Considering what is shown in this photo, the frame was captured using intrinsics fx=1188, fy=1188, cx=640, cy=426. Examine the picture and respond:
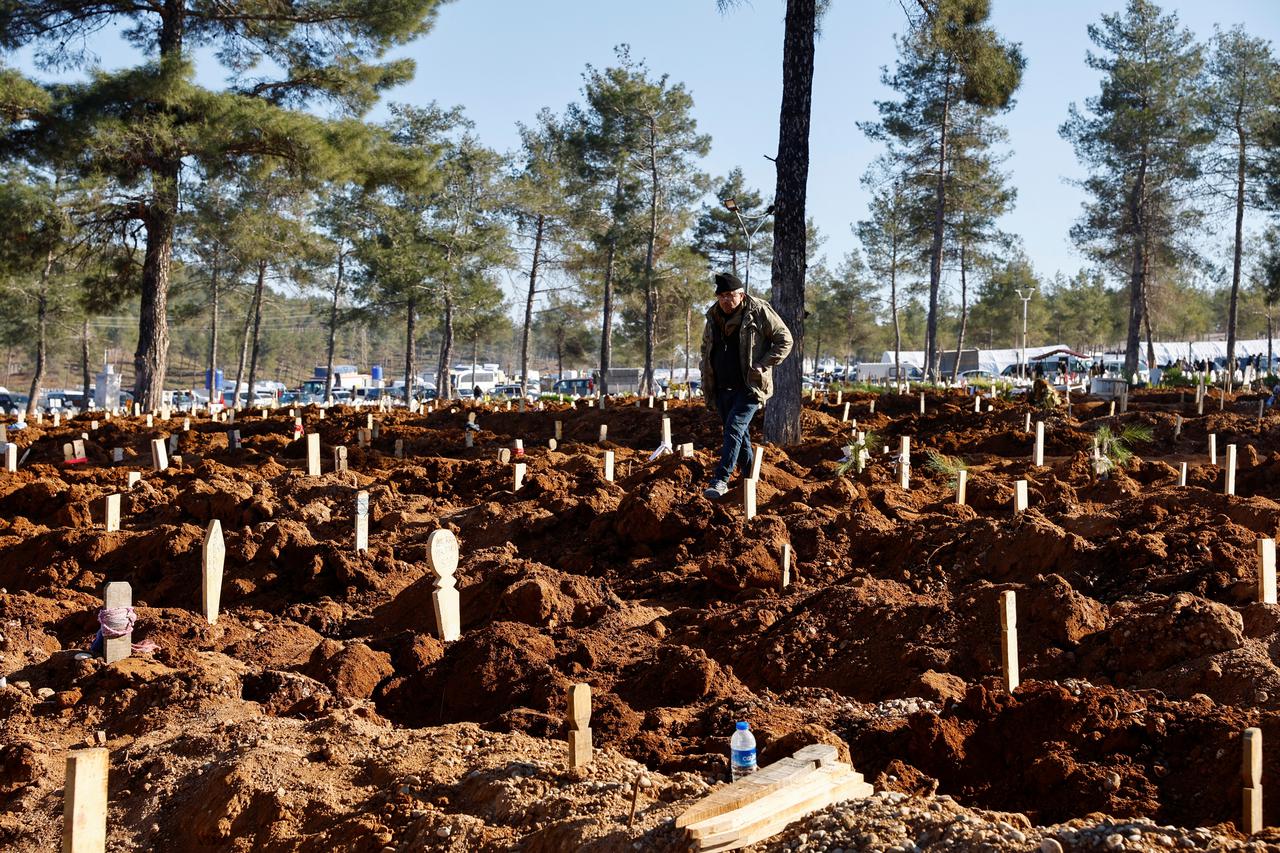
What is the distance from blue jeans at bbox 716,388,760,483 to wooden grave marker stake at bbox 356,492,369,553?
2688 millimetres

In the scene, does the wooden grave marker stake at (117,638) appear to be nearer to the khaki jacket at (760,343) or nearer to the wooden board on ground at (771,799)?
the wooden board on ground at (771,799)

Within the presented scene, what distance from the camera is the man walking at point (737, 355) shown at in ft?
29.5

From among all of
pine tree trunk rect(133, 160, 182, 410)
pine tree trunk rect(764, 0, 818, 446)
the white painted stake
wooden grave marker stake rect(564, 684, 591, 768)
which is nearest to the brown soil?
wooden grave marker stake rect(564, 684, 591, 768)

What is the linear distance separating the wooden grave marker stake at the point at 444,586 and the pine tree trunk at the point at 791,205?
28.9ft

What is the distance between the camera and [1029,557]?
650cm

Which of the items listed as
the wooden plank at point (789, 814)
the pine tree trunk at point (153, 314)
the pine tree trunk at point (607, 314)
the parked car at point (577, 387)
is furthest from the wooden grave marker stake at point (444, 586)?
the parked car at point (577, 387)

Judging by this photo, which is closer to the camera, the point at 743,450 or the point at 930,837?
the point at 930,837

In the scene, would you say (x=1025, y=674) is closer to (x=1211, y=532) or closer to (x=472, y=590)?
(x=1211, y=532)

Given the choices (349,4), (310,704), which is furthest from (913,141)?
(310,704)

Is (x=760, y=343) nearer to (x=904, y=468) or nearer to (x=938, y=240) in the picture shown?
(x=904, y=468)

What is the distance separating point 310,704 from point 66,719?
3.20 feet

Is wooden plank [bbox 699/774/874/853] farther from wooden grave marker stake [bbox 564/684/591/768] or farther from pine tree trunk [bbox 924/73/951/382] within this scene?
pine tree trunk [bbox 924/73/951/382]

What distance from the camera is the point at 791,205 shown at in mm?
14102

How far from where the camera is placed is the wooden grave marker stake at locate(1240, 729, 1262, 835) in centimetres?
291
